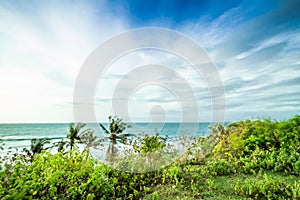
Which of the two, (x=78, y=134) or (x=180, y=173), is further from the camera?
(x=78, y=134)

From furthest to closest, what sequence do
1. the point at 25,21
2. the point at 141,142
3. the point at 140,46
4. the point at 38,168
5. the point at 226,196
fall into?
the point at 140,46
the point at 25,21
the point at 141,142
the point at 226,196
the point at 38,168

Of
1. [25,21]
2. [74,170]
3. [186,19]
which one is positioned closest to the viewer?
[74,170]

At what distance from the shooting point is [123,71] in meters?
6.21

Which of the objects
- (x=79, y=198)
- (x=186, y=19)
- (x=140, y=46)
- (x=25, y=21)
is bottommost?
(x=79, y=198)

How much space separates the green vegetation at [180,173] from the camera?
92.3 inches

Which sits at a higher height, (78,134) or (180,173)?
(78,134)

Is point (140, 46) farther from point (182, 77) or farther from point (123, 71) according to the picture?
point (182, 77)

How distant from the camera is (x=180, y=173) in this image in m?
4.32

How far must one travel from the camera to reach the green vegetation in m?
2.34

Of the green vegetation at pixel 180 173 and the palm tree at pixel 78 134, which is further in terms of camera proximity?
the palm tree at pixel 78 134

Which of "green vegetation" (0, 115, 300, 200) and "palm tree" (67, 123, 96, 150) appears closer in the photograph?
"green vegetation" (0, 115, 300, 200)

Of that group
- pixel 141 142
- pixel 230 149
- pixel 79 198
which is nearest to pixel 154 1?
pixel 141 142

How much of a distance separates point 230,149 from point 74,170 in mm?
5355

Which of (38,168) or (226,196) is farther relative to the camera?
(226,196)
